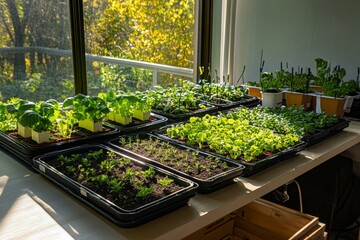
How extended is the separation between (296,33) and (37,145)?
6.86 ft

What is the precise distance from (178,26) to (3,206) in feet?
7.80

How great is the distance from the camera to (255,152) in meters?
1.45

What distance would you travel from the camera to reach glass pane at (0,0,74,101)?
2.02m

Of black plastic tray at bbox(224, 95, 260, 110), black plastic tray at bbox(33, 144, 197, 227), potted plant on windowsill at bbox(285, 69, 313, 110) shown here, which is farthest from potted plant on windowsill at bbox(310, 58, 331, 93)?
black plastic tray at bbox(33, 144, 197, 227)

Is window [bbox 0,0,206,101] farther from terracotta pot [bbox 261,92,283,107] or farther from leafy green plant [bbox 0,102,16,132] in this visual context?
terracotta pot [bbox 261,92,283,107]

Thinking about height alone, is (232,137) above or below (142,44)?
below

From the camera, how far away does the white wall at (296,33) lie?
8.34 ft


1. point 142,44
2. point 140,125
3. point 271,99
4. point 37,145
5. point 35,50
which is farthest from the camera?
point 142,44

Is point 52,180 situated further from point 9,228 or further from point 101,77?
point 101,77

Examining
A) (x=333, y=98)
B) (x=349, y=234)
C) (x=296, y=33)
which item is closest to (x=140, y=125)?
(x=333, y=98)

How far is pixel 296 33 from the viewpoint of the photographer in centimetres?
278

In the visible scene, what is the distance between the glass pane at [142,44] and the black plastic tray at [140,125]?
818mm

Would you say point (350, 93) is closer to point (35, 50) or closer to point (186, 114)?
point (186, 114)

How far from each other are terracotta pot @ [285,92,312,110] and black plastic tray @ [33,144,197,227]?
4.40 ft
